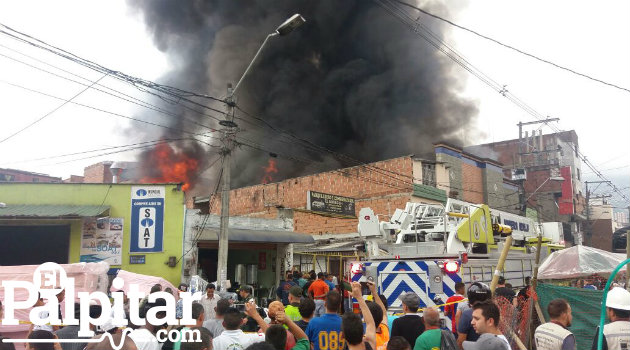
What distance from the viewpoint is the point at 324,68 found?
129 ft

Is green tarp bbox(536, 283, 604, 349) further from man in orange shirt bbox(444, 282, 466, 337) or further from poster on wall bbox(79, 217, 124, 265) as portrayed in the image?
poster on wall bbox(79, 217, 124, 265)

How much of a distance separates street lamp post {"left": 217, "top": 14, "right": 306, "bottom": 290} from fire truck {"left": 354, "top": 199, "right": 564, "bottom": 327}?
9.42 feet

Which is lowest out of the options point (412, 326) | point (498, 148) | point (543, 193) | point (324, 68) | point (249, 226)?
point (412, 326)

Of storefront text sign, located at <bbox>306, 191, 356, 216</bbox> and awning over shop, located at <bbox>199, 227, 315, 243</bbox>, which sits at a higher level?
storefront text sign, located at <bbox>306, 191, 356, 216</bbox>

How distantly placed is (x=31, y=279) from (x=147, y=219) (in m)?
4.82

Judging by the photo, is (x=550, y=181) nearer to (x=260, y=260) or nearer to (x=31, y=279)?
(x=260, y=260)

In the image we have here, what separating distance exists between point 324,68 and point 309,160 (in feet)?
30.6

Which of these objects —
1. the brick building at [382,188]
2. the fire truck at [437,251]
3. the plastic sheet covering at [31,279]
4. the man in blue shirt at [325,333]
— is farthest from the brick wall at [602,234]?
the man in blue shirt at [325,333]

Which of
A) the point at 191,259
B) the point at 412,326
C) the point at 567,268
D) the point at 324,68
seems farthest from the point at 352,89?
the point at 412,326

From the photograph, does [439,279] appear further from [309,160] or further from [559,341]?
[309,160]

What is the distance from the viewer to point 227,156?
452 inches

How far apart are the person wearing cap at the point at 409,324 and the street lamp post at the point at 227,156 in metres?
6.18

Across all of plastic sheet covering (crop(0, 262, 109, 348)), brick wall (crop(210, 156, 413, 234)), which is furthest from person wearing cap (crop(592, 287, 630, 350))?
brick wall (crop(210, 156, 413, 234))

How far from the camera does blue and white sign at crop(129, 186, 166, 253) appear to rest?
13.7 meters
